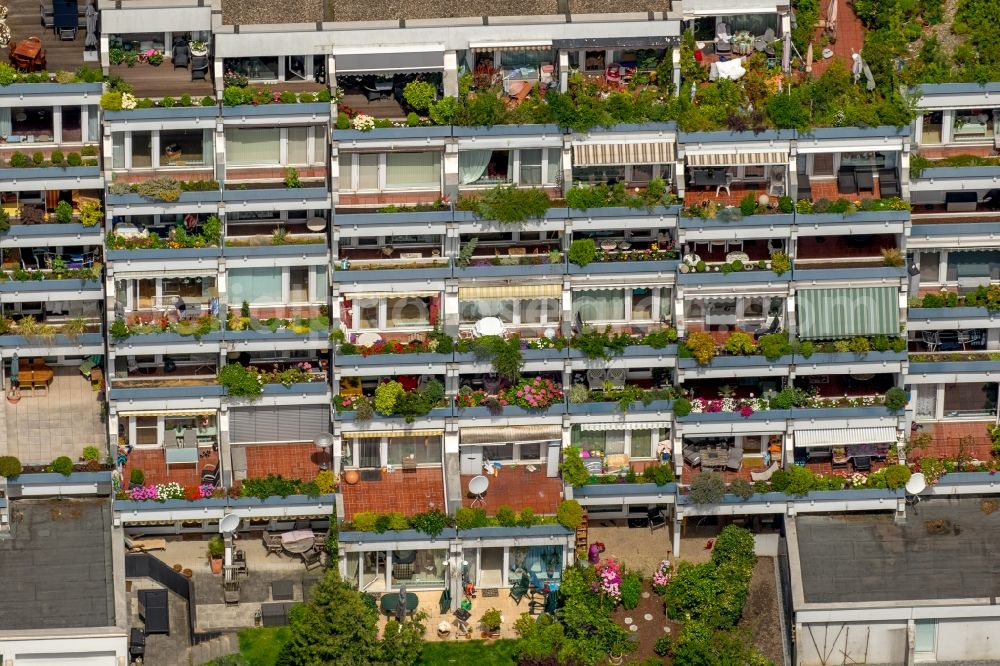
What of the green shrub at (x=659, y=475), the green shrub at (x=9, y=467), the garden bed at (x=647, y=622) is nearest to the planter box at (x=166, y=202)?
the green shrub at (x=9, y=467)

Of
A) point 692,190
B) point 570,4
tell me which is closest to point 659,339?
point 692,190

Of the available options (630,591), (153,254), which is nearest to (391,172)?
(153,254)

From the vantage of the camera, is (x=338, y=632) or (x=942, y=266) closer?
(x=338, y=632)

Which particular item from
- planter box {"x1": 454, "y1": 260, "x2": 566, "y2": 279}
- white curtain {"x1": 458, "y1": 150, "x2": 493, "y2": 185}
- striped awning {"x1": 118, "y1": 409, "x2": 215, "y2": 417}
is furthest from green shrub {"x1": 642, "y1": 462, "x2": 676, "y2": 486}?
striped awning {"x1": 118, "y1": 409, "x2": 215, "y2": 417}

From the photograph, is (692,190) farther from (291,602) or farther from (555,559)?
(291,602)

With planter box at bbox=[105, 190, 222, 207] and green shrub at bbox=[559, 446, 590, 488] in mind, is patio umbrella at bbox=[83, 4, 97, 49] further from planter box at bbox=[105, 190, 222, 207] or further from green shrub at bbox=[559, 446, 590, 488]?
green shrub at bbox=[559, 446, 590, 488]

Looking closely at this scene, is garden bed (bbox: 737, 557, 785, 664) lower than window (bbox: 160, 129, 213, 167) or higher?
lower
